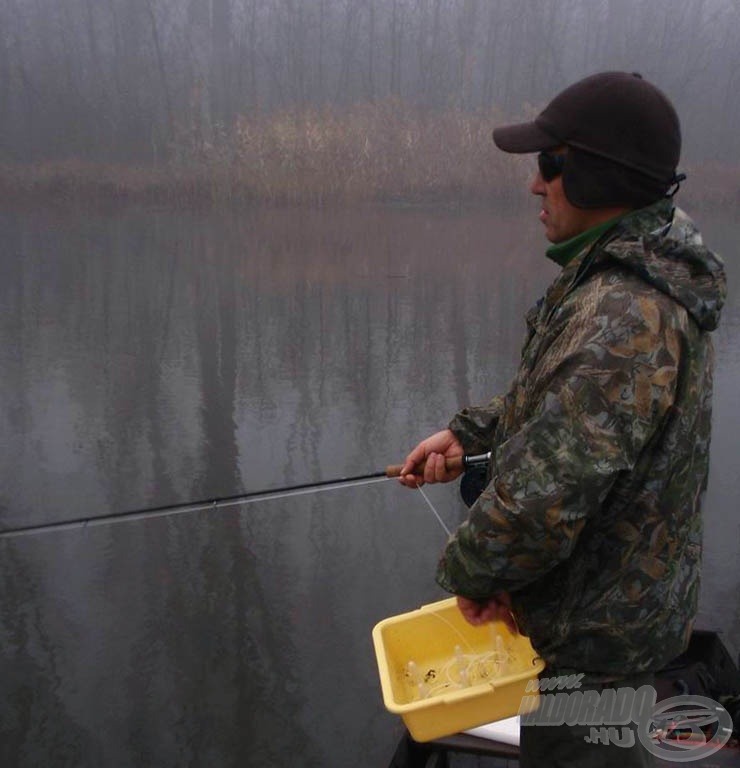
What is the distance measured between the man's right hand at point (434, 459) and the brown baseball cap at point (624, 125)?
661 mm

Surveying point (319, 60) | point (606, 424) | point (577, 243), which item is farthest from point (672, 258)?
point (319, 60)

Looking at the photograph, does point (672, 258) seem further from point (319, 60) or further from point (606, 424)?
point (319, 60)

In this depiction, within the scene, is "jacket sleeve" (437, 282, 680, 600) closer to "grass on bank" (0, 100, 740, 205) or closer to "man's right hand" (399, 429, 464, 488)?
"man's right hand" (399, 429, 464, 488)

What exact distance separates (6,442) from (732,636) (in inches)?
168

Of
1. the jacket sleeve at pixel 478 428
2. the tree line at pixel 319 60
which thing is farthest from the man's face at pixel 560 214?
the tree line at pixel 319 60

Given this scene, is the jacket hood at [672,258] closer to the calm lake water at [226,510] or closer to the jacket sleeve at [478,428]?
the jacket sleeve at [478,428]

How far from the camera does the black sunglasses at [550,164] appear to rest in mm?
1210

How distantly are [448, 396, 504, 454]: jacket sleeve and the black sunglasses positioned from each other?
53 centimetres

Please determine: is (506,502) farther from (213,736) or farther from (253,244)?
(253,244)

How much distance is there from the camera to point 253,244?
53.3 ft

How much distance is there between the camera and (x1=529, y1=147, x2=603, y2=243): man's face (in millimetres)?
1212

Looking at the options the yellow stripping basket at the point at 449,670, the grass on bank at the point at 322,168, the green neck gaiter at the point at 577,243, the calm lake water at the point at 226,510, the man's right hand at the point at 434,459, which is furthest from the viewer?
the grass on bank at the point at 322,168

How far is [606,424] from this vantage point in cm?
106

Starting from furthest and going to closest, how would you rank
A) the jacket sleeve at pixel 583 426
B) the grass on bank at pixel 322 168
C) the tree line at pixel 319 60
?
the tree line at pixel 319 60
the grass on bank at pixel 322 168
the jacket sleeve at pixel 583 426
